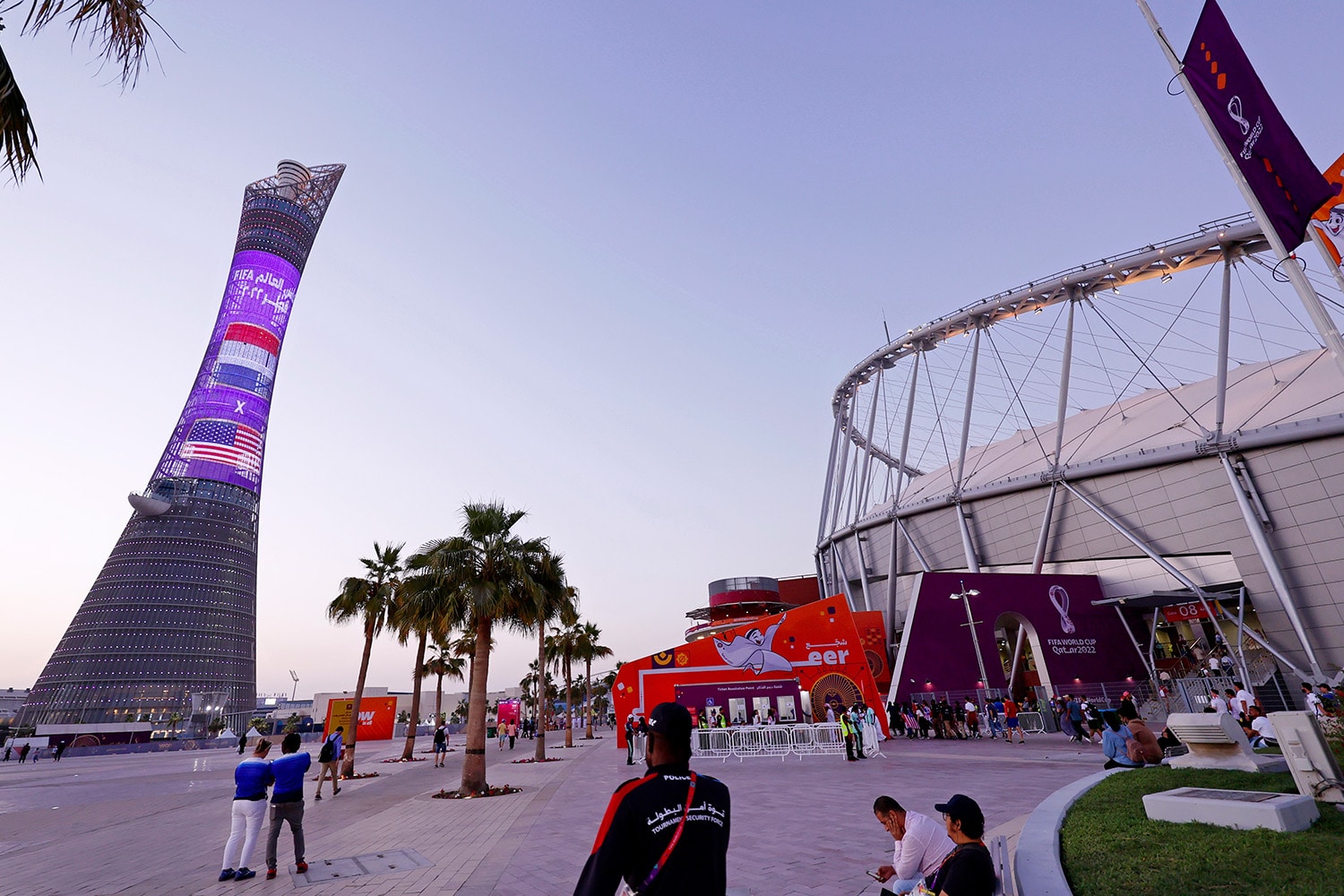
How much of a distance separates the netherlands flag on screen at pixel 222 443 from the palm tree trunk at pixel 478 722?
91573 mm

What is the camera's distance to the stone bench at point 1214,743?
11.0 metres

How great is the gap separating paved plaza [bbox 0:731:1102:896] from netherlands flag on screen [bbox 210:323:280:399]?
8085 cm

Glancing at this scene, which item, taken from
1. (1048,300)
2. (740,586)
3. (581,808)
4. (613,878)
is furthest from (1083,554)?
(740,586)

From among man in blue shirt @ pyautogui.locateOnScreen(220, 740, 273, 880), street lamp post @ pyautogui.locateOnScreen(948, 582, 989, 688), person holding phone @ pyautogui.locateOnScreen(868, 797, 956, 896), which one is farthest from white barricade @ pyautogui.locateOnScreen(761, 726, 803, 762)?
person holding phone @ pyautogui.locateOnScreen(868, 797, 956, 896)

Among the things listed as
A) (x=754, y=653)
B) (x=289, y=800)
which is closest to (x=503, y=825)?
(x=289, y=800)

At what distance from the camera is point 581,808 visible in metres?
13.9

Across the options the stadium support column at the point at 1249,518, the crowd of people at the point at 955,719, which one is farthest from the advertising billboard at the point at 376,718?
the stadium support column at the point at 1249,518

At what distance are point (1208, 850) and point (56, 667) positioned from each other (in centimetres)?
12186

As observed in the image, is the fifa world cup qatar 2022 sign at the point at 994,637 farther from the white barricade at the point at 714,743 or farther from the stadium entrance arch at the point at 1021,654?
the white barricade at the point at 714,743

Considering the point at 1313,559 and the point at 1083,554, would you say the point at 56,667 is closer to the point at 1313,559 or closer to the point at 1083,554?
the point at 1083,554

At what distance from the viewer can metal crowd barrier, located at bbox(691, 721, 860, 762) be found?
23375 millimetres

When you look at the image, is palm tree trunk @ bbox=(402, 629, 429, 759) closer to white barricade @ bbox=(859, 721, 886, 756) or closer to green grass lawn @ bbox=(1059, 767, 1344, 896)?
white barricade @ bbox=(859, 721, 886, 756)

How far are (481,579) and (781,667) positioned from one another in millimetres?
17159

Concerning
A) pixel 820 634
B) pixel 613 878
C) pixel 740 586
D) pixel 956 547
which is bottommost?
pixel 613 878
